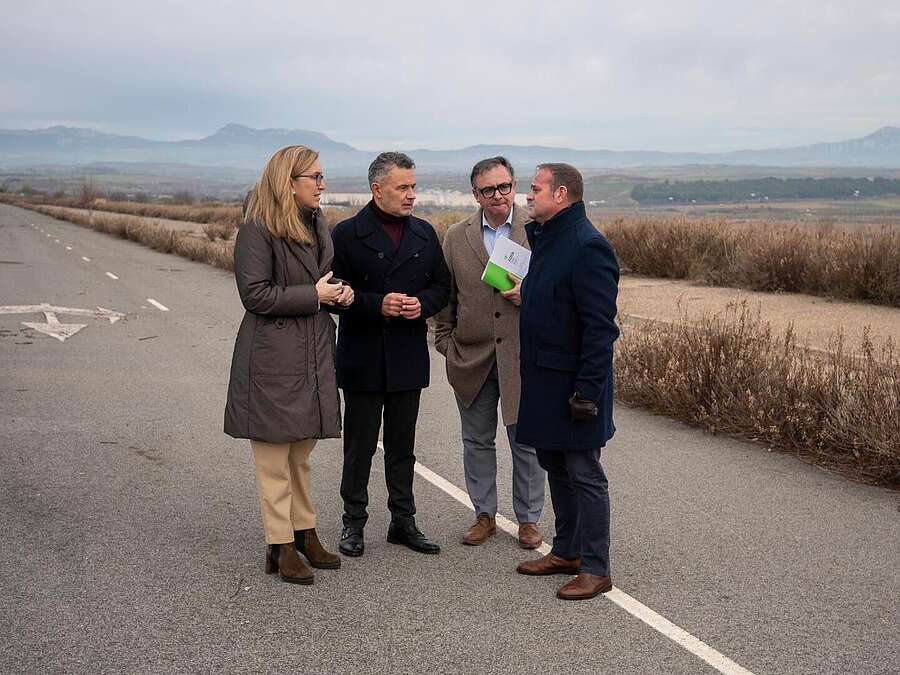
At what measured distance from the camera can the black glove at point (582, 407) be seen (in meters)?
4.95

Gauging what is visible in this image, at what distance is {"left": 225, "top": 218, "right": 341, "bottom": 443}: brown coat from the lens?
16.8 ft

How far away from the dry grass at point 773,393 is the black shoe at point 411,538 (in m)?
3.14

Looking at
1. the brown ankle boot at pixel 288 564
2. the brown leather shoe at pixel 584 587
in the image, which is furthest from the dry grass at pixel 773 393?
the brown ankle boot at pixel 288 564

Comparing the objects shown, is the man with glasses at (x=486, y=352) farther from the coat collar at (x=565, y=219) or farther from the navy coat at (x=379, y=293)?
the coat collar at (x=565, y=219)

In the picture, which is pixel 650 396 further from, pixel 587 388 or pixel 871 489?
pixel 587 388

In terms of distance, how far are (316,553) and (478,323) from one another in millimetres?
1482

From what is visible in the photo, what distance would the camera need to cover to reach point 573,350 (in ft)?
16.7

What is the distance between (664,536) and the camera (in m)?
6.02

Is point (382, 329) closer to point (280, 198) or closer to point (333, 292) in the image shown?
point (333, 292)

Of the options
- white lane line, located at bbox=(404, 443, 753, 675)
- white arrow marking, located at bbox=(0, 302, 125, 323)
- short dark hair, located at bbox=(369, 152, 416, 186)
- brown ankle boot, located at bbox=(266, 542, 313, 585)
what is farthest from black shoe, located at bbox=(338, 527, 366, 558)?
white arrow marking, located at bbox=(0, 302, 125, 323)

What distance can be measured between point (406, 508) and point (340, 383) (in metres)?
0.77

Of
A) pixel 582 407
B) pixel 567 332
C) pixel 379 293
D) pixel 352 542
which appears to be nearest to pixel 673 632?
pixel 582 407

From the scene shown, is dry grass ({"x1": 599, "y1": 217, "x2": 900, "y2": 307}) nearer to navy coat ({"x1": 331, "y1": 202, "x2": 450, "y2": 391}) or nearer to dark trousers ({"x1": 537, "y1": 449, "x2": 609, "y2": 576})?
navy coat ({"x1": 331, "y1": 202, "x2": 450, "y2": 391})

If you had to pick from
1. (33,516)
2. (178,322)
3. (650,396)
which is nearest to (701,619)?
(33,516)
